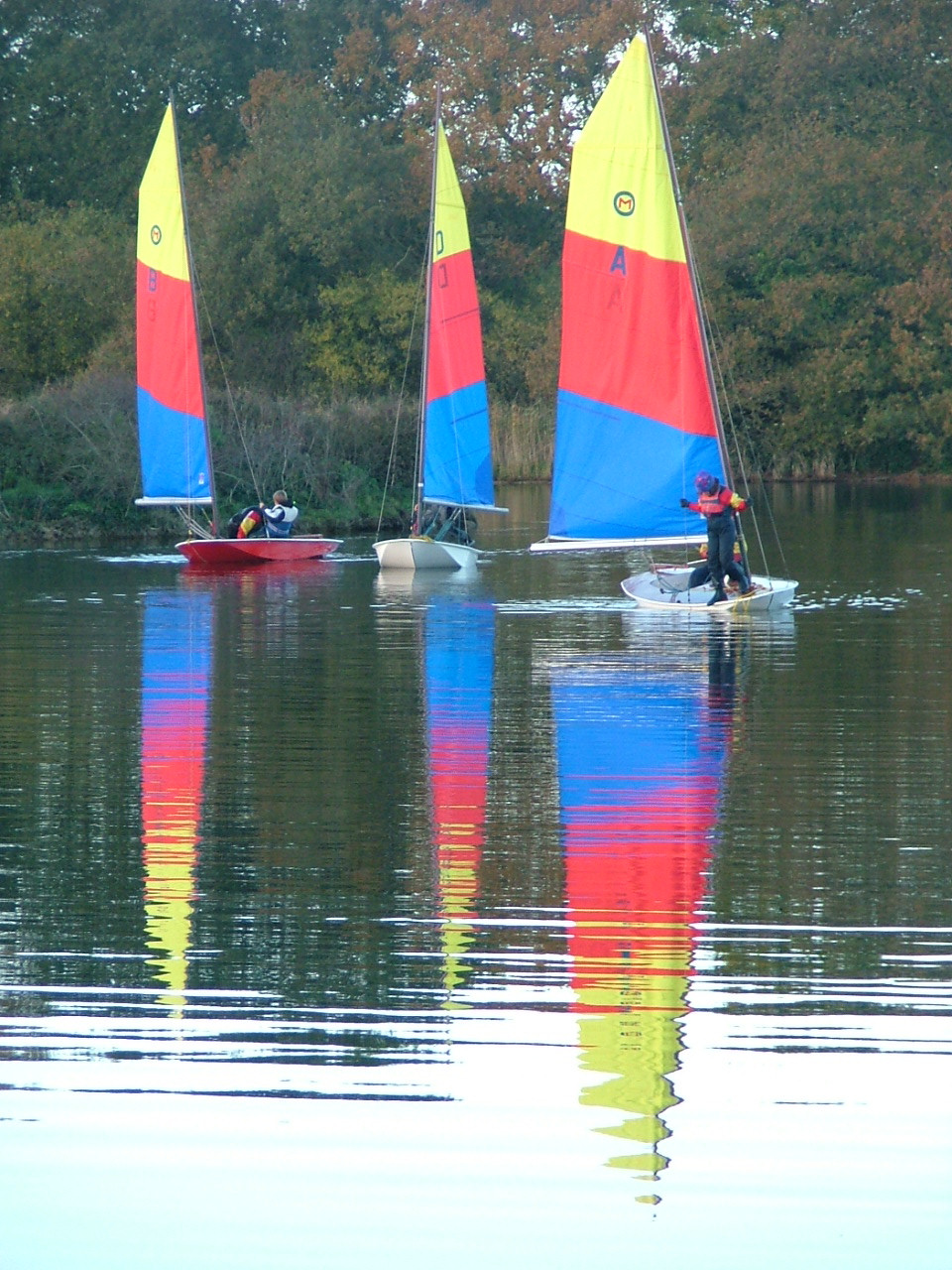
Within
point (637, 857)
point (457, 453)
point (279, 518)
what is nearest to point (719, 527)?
point (457, 453)

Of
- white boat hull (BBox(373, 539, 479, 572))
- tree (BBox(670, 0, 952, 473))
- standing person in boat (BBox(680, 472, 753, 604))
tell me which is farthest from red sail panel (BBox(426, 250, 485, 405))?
tree (BBox(670, 0, 952, 473))

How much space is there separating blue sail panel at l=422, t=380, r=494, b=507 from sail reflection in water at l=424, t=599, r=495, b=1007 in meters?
6.00

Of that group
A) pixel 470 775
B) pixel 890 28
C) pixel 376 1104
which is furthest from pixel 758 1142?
pixel 890 28

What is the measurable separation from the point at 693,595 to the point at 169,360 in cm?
1027

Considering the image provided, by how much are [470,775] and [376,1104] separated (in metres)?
4.81

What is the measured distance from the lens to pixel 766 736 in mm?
10734

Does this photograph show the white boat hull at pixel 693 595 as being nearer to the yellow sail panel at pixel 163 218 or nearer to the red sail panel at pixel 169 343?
the red sail panel at pixel 169 343

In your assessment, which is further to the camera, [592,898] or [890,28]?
[890,28]

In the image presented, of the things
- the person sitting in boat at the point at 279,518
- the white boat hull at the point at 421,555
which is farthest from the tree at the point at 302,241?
the white boat hull at the point at 421,555

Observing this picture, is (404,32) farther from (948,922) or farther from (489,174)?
(948,922)

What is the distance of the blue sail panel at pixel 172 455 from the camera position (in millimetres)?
25856

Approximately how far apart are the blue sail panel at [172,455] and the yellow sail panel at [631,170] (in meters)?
8.35

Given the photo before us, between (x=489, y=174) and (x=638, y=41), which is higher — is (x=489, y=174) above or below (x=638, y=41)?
above

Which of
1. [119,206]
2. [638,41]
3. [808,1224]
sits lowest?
[808,1224]
